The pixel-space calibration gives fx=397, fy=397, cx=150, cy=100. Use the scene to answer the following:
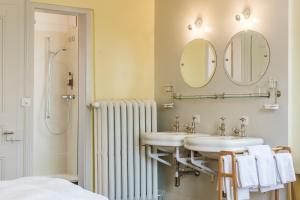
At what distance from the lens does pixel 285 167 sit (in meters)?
3.12

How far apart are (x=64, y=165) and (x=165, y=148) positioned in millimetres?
2471

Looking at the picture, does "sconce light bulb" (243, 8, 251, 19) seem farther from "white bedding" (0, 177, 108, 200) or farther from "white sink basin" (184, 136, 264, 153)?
"white bedding" (0, 177, 108, 200)

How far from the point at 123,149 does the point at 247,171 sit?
1.69 metres

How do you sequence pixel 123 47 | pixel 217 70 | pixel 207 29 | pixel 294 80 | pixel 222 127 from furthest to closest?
pixel 123 47 → pixel 207 29 → pixel 217 70 → pixel 222 127 → pixel 294 80

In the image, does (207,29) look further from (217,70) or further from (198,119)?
(198,119)

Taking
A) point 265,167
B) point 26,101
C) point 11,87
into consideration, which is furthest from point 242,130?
point 11,87

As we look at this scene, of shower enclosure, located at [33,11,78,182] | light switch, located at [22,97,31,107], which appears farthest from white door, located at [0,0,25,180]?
shower enclosure, located at [33,11,78,182]

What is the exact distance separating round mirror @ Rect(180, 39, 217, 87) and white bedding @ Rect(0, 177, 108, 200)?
2064 mm

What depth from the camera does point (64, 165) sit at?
6023 mm

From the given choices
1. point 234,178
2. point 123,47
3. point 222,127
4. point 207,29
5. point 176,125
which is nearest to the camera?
point 234,178

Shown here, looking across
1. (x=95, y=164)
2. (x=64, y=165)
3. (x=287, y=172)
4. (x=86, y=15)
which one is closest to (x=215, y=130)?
(x=287, y=172)

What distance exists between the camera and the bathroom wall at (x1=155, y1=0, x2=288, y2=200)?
3.32 metres

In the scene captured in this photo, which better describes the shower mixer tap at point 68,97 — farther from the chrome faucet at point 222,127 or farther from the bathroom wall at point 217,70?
the chrome faucet at point 222,127

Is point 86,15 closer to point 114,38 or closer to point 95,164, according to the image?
point 114,38
